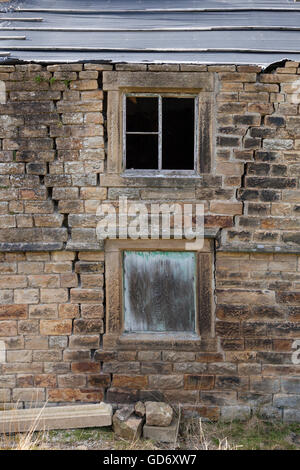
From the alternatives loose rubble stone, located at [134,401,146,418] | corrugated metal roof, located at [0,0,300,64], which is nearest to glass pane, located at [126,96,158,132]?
corrugated metal roof, located at [0,0,300,64]

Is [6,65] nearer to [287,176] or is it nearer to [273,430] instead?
[287,176]

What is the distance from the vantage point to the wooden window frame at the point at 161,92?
160 inches

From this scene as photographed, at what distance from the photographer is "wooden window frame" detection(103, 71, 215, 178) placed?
407 centimetres

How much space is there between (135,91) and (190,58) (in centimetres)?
69

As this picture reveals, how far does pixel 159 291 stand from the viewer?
445cm

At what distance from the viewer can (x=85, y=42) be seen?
432 cm

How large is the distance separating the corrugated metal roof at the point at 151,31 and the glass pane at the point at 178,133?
1.52ft

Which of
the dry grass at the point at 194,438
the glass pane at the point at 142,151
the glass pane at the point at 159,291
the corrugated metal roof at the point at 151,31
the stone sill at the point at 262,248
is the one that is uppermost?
the corrugated metal roof at the point at 151,31

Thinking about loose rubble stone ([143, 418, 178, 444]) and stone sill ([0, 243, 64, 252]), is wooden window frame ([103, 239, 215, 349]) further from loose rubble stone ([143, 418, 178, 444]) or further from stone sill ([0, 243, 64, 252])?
loose rubble stone ([143, 418, 178, 444])

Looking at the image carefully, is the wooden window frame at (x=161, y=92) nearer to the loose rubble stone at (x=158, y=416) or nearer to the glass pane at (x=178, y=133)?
the glass pane at (x=178, y=133)

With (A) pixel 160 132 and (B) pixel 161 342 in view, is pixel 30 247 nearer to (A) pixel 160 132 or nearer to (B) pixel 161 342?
(B) pixel 161 342

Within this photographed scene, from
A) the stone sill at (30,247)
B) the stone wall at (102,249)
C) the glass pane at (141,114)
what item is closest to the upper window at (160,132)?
the glass pane at (141,114)

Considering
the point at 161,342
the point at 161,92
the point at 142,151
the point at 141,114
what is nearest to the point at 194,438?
the point at 161,342

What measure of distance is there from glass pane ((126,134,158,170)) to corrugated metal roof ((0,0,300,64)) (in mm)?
811
